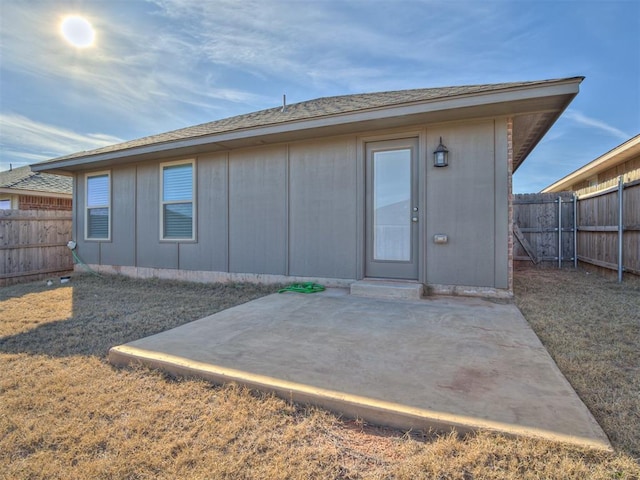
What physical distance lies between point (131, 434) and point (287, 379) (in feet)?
2.82

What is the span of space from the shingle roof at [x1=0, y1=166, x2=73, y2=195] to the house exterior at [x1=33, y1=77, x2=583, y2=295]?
5.40 meters

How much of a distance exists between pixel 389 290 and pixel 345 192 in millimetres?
1750

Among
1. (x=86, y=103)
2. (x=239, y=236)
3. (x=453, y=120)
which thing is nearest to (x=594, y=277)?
Result: (x=453, y=120)

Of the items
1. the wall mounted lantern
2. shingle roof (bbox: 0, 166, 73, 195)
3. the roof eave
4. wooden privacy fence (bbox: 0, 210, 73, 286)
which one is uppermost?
shingle roof (bbox: 0, 166, 73, 195)

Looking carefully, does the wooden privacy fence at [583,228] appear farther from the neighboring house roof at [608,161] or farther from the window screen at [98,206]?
the window screen at [98,206]

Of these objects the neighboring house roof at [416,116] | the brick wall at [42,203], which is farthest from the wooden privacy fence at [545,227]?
the brick wall at [42,203]

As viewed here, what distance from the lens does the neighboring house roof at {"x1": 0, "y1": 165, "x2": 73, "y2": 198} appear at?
35.4 ft

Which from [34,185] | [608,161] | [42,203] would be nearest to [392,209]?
[608,161]

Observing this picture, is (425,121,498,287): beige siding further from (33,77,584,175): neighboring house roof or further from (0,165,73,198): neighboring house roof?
(0,165,73,198): neighboring house roof

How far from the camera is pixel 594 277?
6.68 metres

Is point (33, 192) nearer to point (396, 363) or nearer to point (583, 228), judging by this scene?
point (396, 363)

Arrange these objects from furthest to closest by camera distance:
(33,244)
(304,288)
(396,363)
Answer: (33,244), (304,288), (396,363)

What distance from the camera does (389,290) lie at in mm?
Answer: 4551

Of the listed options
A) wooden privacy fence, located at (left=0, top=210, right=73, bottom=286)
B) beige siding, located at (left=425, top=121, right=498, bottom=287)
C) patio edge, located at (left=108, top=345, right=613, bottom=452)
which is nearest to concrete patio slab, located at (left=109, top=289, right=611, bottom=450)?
patio edge, located at (left=108, top=345, right=613, bottom=452)
